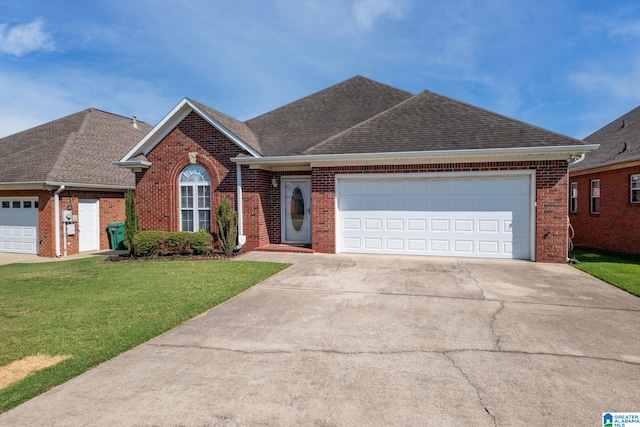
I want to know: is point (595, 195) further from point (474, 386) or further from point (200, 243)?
point (200, 243)

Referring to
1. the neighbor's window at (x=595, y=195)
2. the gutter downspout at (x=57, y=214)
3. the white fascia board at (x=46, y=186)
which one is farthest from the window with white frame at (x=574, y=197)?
the gutter downspout at (x=57, y=214)

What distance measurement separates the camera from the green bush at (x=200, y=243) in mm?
12289

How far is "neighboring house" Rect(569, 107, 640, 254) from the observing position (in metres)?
12.3

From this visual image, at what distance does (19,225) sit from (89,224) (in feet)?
8.77

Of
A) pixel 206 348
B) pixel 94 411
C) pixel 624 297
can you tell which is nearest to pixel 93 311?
pixel 206 348

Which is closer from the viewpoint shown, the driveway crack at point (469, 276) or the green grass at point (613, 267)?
the driveway crack at point (469, 276)

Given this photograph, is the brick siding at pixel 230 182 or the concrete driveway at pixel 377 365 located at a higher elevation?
the brick siding at pixel 230 182

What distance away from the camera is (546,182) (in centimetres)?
1037

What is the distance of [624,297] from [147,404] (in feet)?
27.0

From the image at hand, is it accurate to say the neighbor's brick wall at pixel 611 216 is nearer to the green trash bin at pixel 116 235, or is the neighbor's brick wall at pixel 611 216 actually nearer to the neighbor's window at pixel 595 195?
the neighbor's window at pixel 595 195

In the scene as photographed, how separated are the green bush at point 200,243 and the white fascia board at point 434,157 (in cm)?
275

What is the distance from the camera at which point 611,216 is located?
1339cm

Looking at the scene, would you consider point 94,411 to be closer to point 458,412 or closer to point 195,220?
point 458,412

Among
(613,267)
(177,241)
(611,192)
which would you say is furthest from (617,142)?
(177,241)
